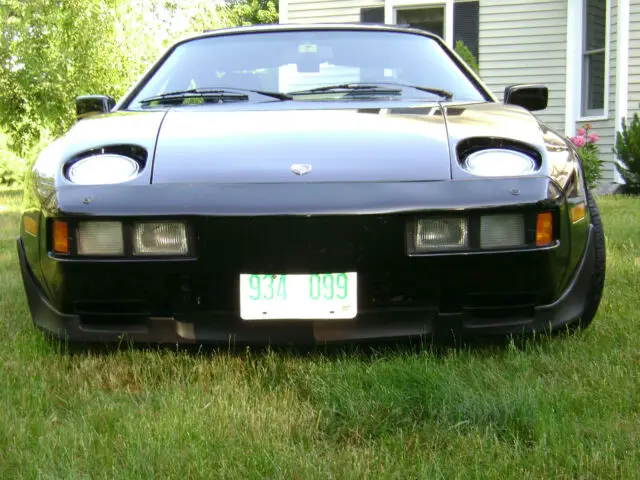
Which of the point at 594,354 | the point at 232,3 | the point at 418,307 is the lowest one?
the point at 594,354

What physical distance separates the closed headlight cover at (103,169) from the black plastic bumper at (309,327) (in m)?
0.43

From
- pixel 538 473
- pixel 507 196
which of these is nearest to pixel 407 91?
pixel 507 196

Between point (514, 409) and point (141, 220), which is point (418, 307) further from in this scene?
point (141, 220)

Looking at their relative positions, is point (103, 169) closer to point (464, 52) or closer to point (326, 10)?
point (464, 52)

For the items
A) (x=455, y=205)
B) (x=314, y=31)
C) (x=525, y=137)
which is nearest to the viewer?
(x=455, y=205)

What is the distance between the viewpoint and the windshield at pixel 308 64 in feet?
10.2

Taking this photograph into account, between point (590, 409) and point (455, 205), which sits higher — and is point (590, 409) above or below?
below

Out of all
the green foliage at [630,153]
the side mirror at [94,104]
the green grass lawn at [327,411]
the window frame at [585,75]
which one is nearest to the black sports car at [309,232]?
the green grass lawn at [327,411]

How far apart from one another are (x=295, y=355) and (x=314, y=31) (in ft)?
5.73

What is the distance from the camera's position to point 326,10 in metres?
11.8

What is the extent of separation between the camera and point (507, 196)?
6.82 feet

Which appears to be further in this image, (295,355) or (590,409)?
(295,355)

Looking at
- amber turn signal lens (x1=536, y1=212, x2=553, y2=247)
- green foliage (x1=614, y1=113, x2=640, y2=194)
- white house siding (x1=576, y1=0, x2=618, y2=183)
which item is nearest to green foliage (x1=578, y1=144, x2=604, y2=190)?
green foliage (x1=614, y1=113, x2=640, y2=194)

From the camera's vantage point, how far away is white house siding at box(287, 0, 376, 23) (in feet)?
37.9
